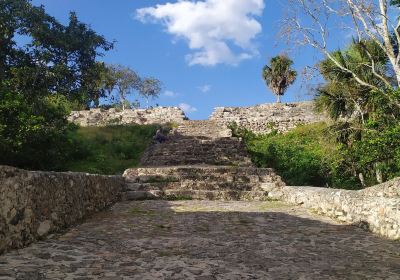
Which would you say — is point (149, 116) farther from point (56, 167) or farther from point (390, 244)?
point (390, 244)

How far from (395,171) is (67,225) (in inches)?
386

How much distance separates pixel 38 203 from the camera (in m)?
4.89

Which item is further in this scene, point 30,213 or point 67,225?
point 67,225

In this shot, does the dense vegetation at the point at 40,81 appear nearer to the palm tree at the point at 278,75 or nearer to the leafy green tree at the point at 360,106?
the leafy green tree at the point at 360,106

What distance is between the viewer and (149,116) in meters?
28.6

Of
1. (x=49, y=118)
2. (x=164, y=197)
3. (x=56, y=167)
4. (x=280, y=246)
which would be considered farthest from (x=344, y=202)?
(x=49, y=118)

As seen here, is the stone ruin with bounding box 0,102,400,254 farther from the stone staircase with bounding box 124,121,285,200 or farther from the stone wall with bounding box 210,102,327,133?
the stone wall with bounding box 210,102,327,133

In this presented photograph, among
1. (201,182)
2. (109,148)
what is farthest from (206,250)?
(109,148)

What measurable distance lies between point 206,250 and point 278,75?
3044 cm

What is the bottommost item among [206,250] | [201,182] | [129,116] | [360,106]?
[206,250]

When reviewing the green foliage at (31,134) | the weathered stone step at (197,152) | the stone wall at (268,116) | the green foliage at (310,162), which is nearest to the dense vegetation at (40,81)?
the green foliage at (31,134)

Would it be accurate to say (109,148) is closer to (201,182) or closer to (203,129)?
(203,129)

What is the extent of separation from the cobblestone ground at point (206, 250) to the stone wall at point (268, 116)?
20365 mm

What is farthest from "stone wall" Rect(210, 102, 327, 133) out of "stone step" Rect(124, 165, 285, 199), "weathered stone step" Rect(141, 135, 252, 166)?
"stone step" Rect(124, 165, 285, 199)
